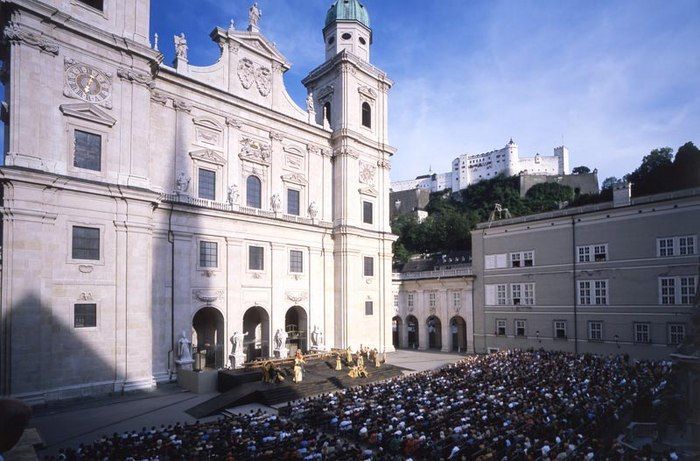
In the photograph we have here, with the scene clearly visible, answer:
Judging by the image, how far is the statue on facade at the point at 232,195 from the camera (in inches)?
1191

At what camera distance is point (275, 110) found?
110 feet

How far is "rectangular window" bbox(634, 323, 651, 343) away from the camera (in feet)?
98.3

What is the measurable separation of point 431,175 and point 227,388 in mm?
112620

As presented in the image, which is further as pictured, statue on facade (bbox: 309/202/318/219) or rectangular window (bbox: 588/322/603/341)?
statue on facade (bbox: 309/202/318/219)

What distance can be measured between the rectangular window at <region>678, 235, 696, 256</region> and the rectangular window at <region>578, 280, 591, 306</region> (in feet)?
19.7

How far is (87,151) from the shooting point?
23.5 meters

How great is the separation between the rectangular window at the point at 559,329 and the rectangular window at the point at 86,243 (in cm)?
3071

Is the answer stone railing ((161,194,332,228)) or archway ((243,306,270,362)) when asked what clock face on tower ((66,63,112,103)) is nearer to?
stone railing ((161,194,332,228))

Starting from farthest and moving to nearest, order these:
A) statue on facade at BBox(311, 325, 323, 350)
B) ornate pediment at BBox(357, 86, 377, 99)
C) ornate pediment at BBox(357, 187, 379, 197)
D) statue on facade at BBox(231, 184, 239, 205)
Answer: ornate pediment at BBox(357, 86, 377, 99), ornate pediment at BBox(357, 187, 379, 197), statue on facade at BBox(311, 325, 323, 350), statue on facade at BBox(231, 184, 239, 205)

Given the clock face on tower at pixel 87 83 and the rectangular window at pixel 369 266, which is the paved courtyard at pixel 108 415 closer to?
the clock face on tower at pixel 87 83

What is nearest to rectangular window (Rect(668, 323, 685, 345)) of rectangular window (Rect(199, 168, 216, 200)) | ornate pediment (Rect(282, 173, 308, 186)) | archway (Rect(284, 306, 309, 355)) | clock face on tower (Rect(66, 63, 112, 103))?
archway (Rect(284, 306, 309, 355))

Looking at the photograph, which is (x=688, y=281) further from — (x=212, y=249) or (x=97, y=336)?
(x=97, y=336)

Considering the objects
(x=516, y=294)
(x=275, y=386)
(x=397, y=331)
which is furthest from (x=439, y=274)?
(x=275, y=386)

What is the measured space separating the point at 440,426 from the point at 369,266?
2455 cm
